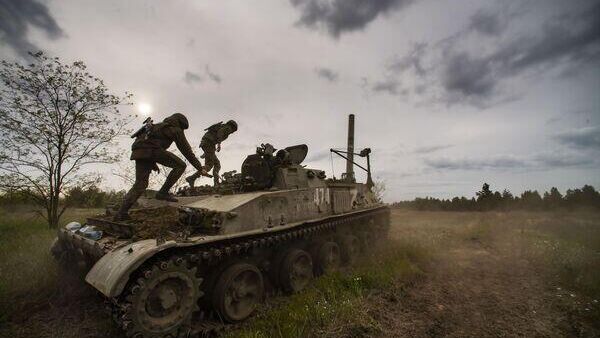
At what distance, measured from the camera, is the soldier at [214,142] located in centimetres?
799

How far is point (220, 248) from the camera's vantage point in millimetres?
4984

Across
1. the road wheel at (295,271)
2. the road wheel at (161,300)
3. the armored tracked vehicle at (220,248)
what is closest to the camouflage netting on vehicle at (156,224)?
Result: the armored tracked vehicle at (220,248)

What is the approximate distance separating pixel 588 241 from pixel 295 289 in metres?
13.8

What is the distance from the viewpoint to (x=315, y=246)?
7.94 m

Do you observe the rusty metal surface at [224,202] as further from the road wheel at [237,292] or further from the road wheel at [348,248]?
the road wheel at [348,248]

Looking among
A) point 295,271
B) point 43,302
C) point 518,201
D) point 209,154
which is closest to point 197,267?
point 295,271

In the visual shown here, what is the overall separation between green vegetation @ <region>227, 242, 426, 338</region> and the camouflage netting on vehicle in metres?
1.75

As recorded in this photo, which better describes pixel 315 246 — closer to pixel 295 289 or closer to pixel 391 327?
pixel 295 289

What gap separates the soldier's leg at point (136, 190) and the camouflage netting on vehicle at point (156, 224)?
195 mm

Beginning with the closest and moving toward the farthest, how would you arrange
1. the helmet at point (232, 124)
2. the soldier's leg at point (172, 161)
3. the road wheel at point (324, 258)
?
the soldier's leg at point (172, 161)
the road wheel at point (324, 258)
the helmet at point (232, 124)

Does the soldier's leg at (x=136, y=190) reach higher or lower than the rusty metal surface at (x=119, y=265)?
higher

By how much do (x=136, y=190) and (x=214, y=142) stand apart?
9.33ft

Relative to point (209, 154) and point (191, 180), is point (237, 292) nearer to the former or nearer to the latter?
point (191, 180)

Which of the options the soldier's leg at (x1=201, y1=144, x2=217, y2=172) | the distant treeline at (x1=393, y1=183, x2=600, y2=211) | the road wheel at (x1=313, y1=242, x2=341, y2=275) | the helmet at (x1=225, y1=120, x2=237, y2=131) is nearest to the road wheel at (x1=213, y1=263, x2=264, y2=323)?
the road wheel at (x1=313, y1=242, x2=341, y2=275)
